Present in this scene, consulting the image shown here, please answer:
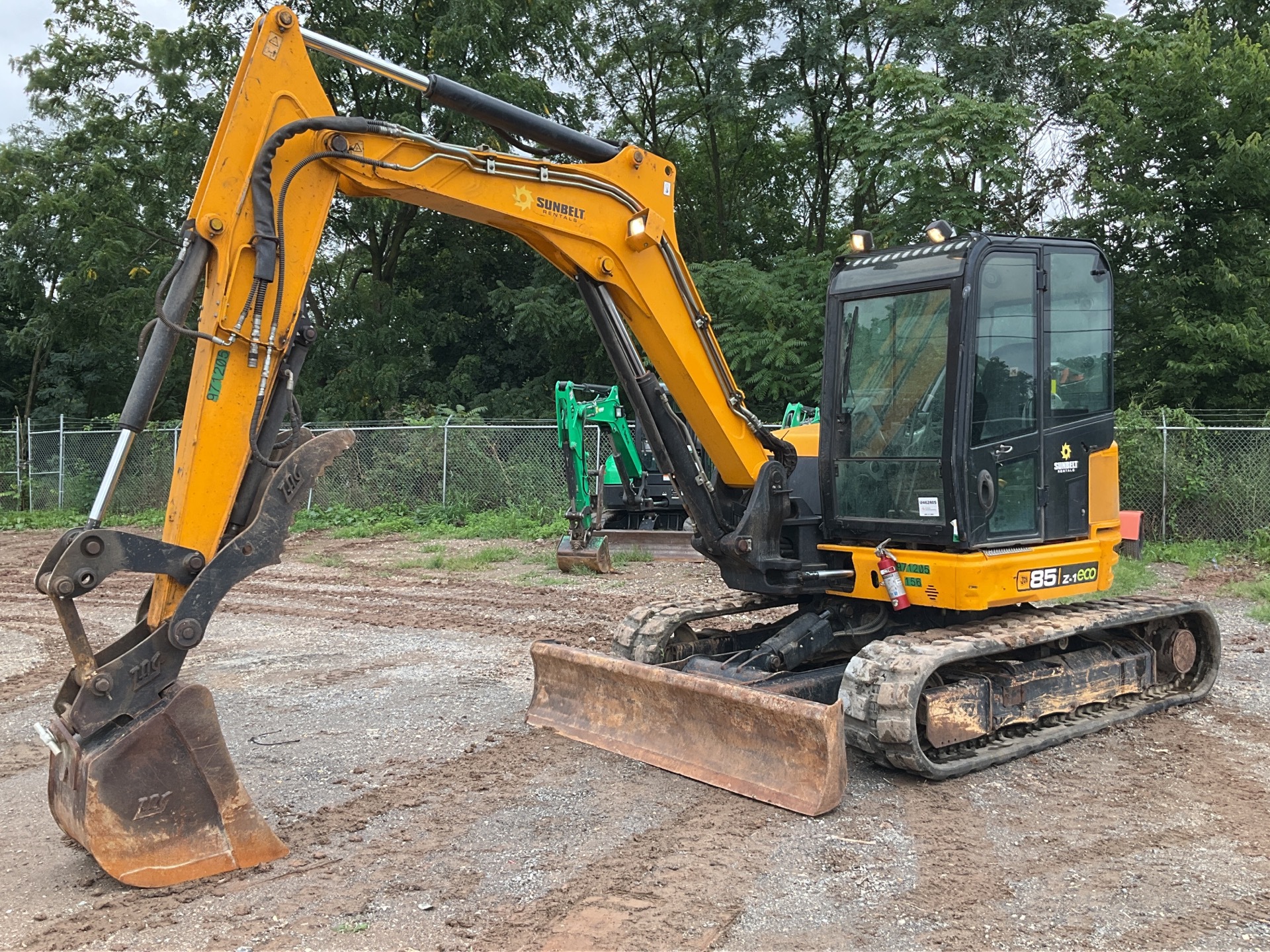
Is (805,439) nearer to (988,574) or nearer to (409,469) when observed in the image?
(988,574)

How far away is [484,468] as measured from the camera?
61.2 feet

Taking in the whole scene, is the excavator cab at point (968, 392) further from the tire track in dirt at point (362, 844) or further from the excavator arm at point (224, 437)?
the tire track in dirt at point (362, 844)

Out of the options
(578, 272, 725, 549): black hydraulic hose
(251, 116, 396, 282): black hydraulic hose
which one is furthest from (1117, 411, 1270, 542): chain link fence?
(251, 116, 396, 282): black hydraulic hose

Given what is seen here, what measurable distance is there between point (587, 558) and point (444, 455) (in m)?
6.70

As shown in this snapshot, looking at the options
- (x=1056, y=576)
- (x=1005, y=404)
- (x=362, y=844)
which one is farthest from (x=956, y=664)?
(x=362, y=844)

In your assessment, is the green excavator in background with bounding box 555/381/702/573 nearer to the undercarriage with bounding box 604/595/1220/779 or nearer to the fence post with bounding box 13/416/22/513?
the undercarriage with bounding box 604/595/1220/779

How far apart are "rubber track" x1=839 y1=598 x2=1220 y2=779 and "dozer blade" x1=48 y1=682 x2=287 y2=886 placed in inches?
110

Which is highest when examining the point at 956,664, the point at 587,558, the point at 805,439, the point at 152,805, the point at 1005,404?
the point at 1005,404

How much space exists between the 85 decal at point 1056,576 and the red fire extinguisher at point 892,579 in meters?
0.61

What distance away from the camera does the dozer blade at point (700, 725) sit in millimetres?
4859

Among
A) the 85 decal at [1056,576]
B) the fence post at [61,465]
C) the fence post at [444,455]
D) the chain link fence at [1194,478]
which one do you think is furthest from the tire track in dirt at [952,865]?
the fence post at [61,465]

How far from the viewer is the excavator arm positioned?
3.98m

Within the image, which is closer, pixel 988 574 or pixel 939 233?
pixel 988 574

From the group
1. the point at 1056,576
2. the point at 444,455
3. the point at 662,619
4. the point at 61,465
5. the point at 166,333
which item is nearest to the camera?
the point at 166,333
